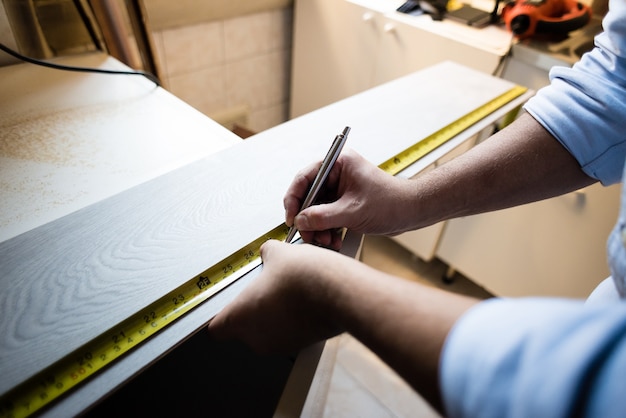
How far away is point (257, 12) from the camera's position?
5.05ft

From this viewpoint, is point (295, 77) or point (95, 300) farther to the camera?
point (295, 77)

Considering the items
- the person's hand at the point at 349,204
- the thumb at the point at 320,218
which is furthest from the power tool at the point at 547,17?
the thumb at the point at 320,218

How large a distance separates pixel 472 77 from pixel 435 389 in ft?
2.89

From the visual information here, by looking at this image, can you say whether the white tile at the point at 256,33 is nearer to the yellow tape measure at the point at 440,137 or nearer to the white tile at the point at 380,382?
the yellow tape measure at the point at 440,137

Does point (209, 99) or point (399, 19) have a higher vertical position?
point (399, 19)

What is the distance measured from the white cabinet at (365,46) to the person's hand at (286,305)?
101 centimetres

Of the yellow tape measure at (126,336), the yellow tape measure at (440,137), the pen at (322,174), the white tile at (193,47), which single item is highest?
the pen at (322,174)

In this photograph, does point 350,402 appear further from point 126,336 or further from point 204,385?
point 126,336

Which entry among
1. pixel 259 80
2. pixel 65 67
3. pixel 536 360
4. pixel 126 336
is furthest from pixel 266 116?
pixel 536 360

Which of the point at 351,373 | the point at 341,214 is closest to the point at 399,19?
the point at 341,214

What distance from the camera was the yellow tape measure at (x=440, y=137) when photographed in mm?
689

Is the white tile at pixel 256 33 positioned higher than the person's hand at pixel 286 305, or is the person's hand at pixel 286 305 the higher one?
the person's hand at pixel 286 305

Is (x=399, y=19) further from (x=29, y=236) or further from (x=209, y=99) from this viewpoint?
(x=29, y=236)

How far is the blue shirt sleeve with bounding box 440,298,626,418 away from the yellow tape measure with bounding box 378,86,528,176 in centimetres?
42
